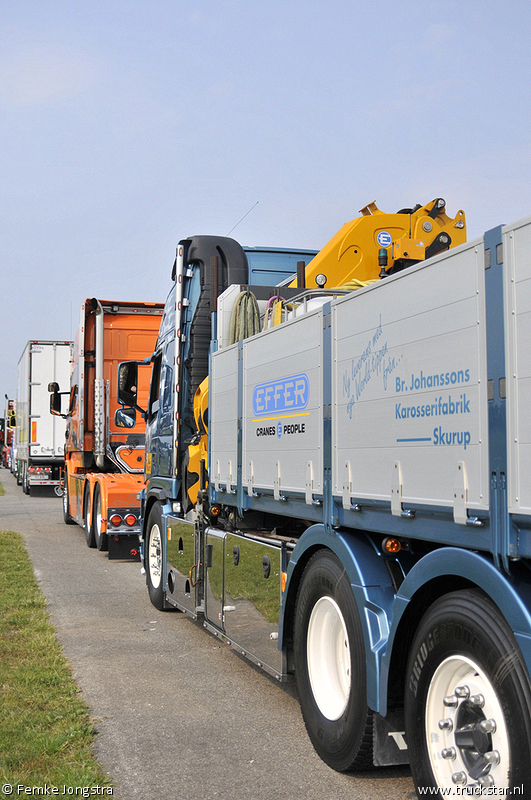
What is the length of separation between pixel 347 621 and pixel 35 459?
24.4 metres

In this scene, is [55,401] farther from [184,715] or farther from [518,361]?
[518,361]

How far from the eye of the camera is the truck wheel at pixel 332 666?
4125mm

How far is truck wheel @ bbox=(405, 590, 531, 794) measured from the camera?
2.88 m

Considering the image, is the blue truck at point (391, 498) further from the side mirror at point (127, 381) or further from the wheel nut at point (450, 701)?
the side mirror at point (127, 381)

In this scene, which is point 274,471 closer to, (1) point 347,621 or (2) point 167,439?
(1) point 347,621

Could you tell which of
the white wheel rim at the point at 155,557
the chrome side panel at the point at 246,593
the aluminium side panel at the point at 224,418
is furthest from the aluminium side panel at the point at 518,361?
the white wheel rim at the point at 155,557

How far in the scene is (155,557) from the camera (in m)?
9.00

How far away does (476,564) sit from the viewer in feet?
10.2

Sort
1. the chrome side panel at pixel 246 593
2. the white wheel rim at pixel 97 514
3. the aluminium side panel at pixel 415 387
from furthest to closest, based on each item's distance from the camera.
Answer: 1. the white wheel rim at pixel 97 514
2. the chrome side panel at pixel 246 593
3. the aluminium side panel at pixel 415 387

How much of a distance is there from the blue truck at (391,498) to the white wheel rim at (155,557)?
5.65 feet

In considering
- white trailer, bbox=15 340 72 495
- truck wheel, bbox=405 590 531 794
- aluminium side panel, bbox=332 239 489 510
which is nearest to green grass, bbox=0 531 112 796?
truck wheel, bbox=405 590 531 794

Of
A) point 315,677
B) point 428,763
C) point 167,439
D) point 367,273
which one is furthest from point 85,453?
point 428,763

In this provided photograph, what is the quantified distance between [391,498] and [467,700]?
96 centimetres

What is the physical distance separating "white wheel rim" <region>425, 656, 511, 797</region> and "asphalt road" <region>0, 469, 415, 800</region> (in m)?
0.92
